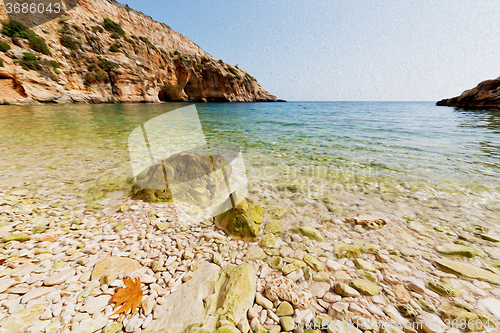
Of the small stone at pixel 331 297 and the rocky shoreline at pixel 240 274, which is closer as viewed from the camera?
the rocky shoreline at pixel 240 274

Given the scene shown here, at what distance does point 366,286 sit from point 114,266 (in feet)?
8.20

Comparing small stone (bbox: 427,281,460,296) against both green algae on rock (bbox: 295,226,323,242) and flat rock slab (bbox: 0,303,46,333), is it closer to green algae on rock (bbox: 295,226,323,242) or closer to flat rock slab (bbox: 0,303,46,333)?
green algae on rock (bbox: 295,226,323,242)

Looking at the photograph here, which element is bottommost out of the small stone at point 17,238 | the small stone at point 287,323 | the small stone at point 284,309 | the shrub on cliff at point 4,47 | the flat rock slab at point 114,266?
the small stone at point 287,323

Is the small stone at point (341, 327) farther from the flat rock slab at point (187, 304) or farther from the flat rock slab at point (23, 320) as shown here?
the flat rock slab at point (23, 320)

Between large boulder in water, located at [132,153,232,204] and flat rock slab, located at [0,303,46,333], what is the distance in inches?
72.1

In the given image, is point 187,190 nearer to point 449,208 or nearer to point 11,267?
point 11,267

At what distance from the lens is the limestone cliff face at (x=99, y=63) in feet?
74.7

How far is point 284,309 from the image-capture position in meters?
1.55

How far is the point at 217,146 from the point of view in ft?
24.3

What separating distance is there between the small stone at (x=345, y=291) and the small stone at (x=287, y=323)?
0.56 metres

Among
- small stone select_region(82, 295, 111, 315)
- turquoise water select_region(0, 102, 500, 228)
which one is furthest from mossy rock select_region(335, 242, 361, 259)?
small stone select_region(82, 295, 111, 315)

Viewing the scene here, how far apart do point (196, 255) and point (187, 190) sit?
4.65ft

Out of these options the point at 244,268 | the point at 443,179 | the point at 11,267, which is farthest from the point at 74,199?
the point at 443,179

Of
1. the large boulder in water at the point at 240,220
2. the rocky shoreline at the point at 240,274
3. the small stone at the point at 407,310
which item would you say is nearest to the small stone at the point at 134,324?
the rocky shoreline at the point at 240,274
